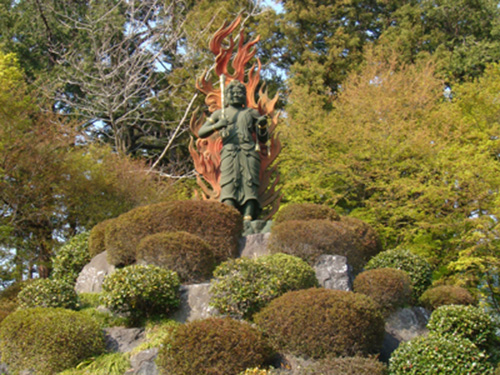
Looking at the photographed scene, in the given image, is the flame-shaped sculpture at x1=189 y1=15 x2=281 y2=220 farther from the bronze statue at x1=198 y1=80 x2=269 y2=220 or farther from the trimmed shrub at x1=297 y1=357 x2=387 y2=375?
the trimmed shrub at x1=297 y1=357 x2=387 y2=375

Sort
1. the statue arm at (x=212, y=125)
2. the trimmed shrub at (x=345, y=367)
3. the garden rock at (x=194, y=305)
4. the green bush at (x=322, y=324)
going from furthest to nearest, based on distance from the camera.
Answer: the statue arm at (x=212, y=125) < the garden rock at (x=194, y=305) < the green bush at (x=322, y=324) < the trimmed shrub at (x=345, y=367)

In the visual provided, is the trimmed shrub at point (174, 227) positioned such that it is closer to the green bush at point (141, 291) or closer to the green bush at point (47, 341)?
the green bush at point (141, 291)

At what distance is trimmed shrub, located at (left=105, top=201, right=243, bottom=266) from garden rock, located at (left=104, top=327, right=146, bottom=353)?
200cm

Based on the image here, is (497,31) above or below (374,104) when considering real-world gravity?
above

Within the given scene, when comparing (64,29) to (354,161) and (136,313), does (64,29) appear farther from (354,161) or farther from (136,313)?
(136,313)

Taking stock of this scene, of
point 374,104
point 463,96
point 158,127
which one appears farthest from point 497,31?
point 158,127

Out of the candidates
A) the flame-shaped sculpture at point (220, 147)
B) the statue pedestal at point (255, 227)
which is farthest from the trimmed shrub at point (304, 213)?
the flame-shaped sculpture at point (220, 147)

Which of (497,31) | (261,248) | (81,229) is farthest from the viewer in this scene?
(497,31)

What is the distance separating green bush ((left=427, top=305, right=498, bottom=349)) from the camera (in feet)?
23.6

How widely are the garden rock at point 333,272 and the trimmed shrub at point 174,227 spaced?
156 centimetres

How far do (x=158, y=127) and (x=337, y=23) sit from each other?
748 centimetres

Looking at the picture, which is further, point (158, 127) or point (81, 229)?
point (158, 127)

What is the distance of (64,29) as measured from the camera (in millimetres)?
20812

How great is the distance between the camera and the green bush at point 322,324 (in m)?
6.45
